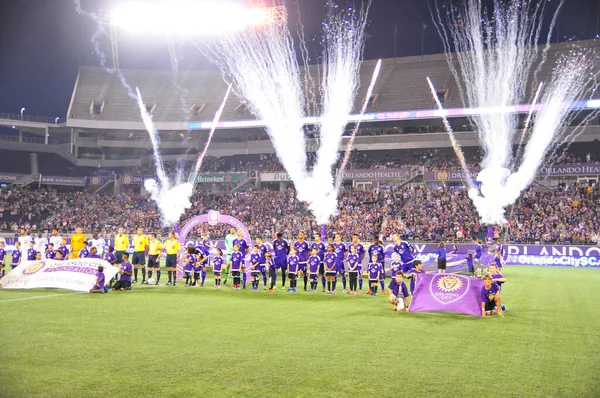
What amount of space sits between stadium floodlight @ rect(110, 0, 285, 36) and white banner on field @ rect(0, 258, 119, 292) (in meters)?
28.9

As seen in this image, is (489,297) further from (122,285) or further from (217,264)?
(122,285)

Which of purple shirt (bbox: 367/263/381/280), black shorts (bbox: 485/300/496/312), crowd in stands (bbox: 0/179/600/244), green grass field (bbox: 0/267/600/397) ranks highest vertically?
A: crowd in stands (bbox: 0/179/600/244)

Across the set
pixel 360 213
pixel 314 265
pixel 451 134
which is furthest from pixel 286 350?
pixel 451 134

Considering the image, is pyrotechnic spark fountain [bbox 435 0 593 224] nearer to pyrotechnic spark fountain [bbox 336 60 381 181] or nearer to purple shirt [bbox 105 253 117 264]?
pyrotechnic spark fountain [bbox 336 60 381 181]

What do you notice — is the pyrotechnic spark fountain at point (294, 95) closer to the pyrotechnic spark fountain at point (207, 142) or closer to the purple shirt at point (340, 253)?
the pyrotechnic spark fountain at point (207, 142)

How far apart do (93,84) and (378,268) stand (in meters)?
55.4

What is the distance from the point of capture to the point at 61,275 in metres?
17.4

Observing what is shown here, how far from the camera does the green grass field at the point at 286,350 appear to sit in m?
6.69

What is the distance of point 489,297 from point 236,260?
8993 mm

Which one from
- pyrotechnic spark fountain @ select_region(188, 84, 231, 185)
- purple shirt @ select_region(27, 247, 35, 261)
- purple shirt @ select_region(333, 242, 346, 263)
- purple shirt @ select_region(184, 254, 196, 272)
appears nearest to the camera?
purple shirt @ select_region(333, 242, 346, 263)

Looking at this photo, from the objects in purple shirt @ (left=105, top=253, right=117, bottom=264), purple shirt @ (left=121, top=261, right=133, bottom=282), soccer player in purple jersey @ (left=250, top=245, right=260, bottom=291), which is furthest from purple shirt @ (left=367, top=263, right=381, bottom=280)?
purple shirt @ (left=105, top=253, right=117, bottom=264)

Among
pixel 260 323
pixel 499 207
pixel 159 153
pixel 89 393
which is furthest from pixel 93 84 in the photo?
pixel 89 393

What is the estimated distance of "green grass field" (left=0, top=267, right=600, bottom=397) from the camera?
6691mm

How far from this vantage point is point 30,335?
31.5ft
